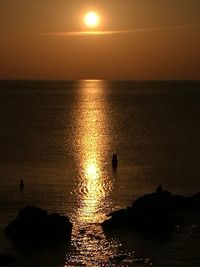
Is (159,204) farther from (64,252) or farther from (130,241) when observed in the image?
(64,252)

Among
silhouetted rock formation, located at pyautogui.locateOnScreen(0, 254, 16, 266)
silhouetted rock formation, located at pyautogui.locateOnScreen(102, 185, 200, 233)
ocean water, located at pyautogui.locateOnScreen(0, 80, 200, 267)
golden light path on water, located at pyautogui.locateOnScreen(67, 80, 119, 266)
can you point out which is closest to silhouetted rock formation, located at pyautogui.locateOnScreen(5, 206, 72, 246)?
ocean water, located at pyautogui.locateOnScreen(0, 80, 200, 267)

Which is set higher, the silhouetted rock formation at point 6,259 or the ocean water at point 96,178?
the ocean water at point 96,178

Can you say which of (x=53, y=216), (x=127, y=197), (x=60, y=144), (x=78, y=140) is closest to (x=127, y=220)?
(x=53, y=216)

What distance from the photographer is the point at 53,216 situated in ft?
133

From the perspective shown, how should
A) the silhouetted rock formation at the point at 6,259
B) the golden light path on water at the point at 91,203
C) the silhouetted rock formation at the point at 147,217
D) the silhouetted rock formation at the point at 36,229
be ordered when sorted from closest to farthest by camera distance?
the silhouetted rock formation at the point at 6,259
the golden light path on water at the point at 91,203
the silhouetted rock formation at the point at 36,229
the silhouetted rock formation at the point at 147,217

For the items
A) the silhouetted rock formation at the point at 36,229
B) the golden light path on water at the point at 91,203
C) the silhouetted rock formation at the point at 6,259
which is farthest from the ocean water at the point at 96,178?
the silhouetted rock formation at the point at 36,229

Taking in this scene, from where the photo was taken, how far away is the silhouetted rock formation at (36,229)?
4022 centimetres

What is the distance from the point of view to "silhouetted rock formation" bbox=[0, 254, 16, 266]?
3556 centimetres

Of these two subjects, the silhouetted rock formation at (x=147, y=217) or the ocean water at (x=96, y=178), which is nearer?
the ocean water at (x=96, y=178)

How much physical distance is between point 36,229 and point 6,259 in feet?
16.1

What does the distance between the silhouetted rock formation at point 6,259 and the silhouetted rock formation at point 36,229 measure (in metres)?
3.42

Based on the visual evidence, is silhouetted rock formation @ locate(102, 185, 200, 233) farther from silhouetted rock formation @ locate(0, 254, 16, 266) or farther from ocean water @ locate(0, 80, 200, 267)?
silhouetted rock formation @ locate(0, 254, 16, 266)

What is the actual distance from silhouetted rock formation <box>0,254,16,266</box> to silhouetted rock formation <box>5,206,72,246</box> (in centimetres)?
342

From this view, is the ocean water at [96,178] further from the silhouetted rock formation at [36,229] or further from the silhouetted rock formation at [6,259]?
the silhouetted rock formation at [36,229]
